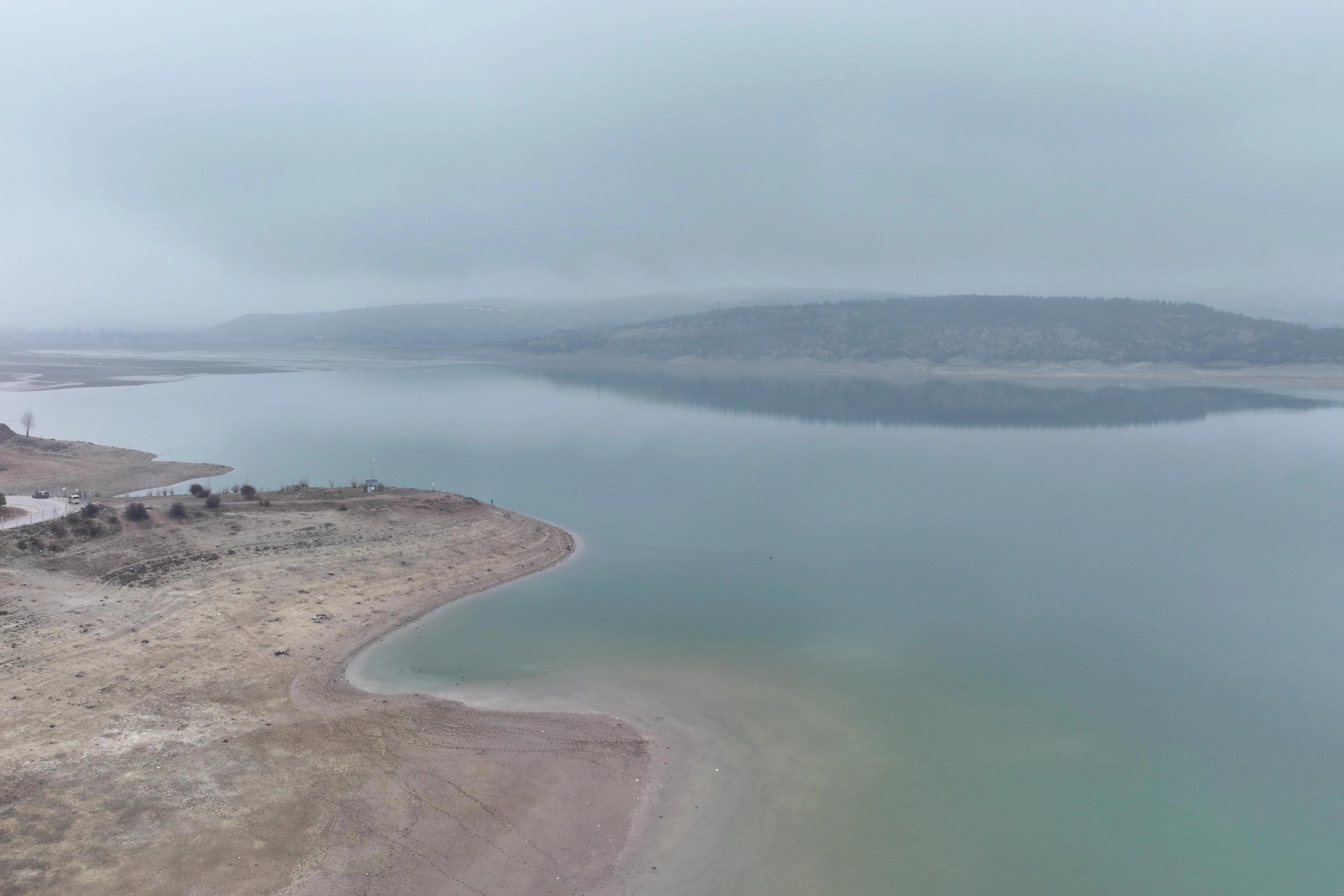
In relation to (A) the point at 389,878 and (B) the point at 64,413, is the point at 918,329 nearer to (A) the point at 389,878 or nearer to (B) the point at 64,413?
(B) the point at 64,413

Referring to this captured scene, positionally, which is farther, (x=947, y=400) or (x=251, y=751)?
(x=947, y=400)

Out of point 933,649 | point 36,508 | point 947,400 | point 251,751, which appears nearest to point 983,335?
point 947,400

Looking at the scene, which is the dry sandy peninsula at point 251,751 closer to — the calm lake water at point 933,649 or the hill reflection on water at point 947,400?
the calm lake water at point 933,649

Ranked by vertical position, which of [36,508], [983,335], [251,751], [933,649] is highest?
[983,335]

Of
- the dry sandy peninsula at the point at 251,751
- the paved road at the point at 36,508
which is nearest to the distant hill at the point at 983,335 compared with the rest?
the paved road at the point at 36,508

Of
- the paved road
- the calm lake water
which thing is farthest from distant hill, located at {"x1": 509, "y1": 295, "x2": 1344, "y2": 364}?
the paved road

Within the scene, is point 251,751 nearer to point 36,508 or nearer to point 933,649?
point 933,649

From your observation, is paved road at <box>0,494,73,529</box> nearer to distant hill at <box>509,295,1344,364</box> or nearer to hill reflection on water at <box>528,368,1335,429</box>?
hill reflection on water at <box>528,368,1335,429</box>
